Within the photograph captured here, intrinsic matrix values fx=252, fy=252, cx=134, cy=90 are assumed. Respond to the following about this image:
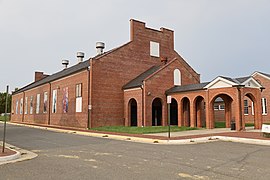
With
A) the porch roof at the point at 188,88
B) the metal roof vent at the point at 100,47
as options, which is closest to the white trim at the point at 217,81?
the porch roof at the point at 188,88

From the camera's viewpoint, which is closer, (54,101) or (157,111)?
(157,111)

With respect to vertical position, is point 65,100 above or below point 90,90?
below

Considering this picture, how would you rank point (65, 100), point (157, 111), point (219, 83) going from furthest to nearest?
point (65, 100), point (157, 111), point (219, 83)

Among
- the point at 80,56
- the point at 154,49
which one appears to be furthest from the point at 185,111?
the point at 80,56

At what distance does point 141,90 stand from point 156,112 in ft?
14.1

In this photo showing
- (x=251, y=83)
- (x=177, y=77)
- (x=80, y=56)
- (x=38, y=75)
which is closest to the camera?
(x=251, y=83)

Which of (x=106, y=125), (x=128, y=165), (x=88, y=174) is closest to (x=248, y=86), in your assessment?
(x=106, y=125)

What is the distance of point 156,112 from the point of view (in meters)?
29.8

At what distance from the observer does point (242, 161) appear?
8812mm

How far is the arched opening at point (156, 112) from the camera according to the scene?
29470 mm

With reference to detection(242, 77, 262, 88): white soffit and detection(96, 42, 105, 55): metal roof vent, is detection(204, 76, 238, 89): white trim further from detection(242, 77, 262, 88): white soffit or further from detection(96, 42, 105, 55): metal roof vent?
detection(96, 42, 105, 55): metal roof vent

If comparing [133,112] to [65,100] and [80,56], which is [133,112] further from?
[80,56]

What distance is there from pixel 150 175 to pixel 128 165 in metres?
1.44

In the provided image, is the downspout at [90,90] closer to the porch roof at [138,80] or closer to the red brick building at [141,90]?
the red brick building at [141,90]
